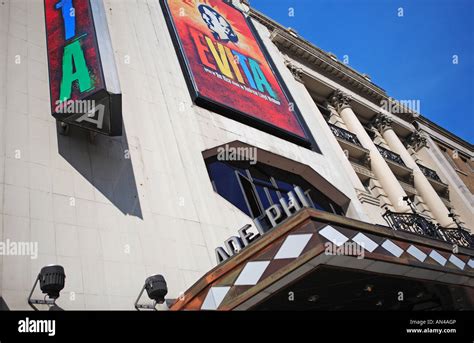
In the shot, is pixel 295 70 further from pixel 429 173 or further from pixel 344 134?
pixel 429 173

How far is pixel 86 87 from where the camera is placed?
29.9 ft

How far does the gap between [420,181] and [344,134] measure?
631cm

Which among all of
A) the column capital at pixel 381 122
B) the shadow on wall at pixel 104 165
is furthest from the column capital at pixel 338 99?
the shadow on wall at pixel 104 165

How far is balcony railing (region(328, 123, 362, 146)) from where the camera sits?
2322 cm

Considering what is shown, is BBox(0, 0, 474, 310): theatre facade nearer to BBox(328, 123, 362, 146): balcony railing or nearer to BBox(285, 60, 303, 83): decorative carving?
BBox(328, 123, 362, 146): balcony railing

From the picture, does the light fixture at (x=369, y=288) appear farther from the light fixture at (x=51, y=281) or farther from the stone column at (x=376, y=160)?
the stone column at (x=376, y=160)

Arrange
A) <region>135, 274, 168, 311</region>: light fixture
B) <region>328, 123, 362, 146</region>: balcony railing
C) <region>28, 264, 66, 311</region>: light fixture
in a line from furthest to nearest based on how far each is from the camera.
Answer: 1. <region>328, 123, 362, 146</region>: balcony railing
2. <region>135, 274, 168, 311</region>: light fixture
3. <region>28, 264, 66, 311</region>: light fixture

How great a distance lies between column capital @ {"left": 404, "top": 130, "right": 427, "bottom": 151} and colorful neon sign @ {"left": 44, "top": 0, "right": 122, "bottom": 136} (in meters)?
27.1

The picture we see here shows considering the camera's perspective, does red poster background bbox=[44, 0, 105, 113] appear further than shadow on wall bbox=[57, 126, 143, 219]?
No

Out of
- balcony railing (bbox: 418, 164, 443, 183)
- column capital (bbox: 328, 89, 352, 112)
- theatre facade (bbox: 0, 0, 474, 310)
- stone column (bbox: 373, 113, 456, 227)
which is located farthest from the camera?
balcony railing (bbox: 418, 164, 443, 183)

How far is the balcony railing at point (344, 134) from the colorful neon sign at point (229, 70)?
416 cm

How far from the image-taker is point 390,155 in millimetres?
26562

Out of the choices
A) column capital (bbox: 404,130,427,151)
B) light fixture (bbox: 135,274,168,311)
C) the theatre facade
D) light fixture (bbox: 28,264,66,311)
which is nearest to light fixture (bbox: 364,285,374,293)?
the theatre facade

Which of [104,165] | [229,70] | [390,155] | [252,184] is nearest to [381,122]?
[390,155]
